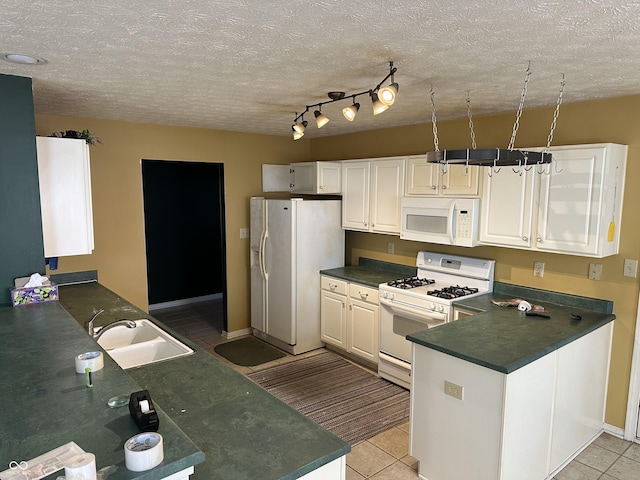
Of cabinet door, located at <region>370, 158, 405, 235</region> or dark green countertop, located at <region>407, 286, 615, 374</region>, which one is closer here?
dark green countertop, located at <region>407, 286, 615, 374</region>

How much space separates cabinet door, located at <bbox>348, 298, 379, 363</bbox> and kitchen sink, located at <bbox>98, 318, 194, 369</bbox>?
6.96 ft

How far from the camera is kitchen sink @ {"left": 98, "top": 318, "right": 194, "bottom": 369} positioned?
2.39 metres

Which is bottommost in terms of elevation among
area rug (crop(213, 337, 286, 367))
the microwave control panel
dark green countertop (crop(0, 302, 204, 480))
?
area rug (crop(213, 337, 286, 367))

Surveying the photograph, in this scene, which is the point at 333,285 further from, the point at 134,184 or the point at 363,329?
the point at 134,184

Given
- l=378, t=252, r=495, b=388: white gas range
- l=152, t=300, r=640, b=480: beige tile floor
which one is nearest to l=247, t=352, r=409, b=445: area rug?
l=152, t=300, r=640, b=480: beige tile floor

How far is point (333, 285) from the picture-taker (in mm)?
4613

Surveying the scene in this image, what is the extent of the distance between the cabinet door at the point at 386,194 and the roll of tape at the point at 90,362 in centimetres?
305

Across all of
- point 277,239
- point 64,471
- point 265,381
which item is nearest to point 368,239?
point 277,239

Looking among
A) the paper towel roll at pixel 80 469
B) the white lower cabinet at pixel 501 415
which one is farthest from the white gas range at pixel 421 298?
the paper towel roll at pixel 80 469

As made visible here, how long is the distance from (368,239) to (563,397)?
2610 millimetres

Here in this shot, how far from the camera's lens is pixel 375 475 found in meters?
2.75

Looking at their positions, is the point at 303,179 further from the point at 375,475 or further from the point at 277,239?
the point at 375,475

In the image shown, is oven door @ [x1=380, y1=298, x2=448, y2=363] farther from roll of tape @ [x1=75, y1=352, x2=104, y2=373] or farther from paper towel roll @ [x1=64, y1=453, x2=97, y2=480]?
paper towel roll @ [x1=64, y1=453, x2=97, y2=480]

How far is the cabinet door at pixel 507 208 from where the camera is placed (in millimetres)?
3154
